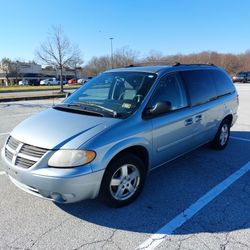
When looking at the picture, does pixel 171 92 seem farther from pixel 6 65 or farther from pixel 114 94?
pixel 6 65

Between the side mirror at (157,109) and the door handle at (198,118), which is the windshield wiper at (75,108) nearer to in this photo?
the side mirror at (157,109)

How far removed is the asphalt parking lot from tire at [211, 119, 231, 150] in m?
1.15

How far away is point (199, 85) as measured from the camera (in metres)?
4.64

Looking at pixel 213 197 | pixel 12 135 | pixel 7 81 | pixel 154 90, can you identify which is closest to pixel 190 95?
pixel 154 90

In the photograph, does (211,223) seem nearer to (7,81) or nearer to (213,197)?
(213,197)

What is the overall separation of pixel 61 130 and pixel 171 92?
1800 millimetres

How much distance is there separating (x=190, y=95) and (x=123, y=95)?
118cm

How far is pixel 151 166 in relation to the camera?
3.69 m

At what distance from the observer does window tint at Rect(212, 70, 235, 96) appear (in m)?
5.23

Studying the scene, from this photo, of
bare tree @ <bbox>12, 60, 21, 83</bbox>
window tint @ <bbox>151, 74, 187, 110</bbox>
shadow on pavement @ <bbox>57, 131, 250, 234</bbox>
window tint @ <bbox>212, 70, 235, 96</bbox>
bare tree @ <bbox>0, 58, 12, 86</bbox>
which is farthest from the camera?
bare tree @ <bbox>12, 60, 21, 83</bbox>

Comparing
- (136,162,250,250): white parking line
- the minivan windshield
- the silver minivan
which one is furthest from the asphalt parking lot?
the minivan windshield

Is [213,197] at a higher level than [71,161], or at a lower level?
lower

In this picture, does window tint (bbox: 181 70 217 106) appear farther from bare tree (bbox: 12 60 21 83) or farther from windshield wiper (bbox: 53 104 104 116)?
bare tree (bbox: 12 60 21 83)

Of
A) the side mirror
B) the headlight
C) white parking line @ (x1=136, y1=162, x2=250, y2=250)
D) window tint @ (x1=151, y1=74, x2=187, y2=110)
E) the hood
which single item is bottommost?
white parking line @ (x1=136, y1=162, x2=250, y2=250)
